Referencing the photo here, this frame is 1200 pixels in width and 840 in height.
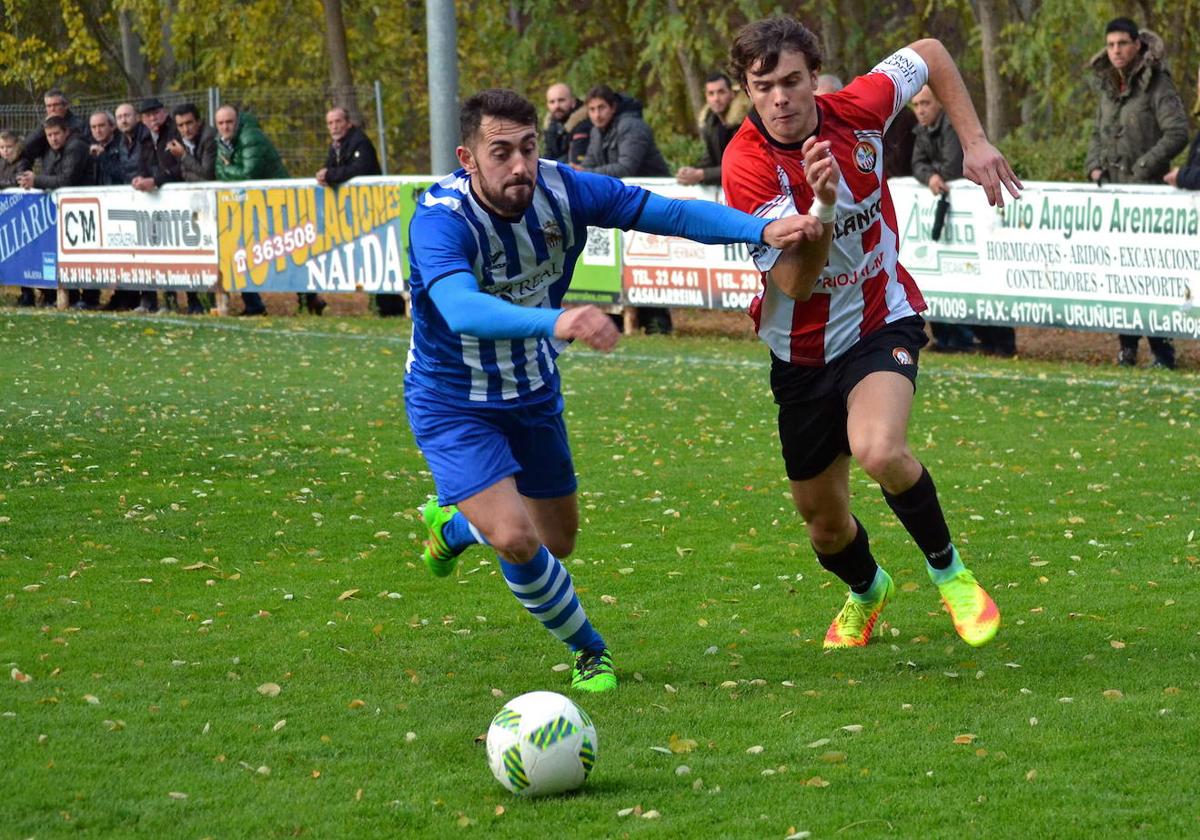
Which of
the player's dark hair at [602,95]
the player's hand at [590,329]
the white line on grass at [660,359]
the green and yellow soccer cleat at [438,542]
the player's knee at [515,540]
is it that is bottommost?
the white line on grass at [660,359]

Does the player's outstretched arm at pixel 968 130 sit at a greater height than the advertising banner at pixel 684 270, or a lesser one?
greater

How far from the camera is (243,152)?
70.3 ft

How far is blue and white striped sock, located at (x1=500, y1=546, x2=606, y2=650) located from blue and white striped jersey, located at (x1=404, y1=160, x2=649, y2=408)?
1.89 ft

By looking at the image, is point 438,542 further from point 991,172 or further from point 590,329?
point 991,172

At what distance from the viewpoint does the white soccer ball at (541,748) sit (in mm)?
4828

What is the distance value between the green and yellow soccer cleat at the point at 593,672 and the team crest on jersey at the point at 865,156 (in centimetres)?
196

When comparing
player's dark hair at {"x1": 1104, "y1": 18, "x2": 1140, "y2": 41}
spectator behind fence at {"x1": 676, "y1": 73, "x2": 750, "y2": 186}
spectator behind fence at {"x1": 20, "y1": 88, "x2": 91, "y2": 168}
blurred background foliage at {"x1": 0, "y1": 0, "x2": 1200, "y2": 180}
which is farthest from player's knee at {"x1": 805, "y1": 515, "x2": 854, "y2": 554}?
spectator behind fence at {"x1": 20, "y1": 88, "x2": 91, "y2": 168}

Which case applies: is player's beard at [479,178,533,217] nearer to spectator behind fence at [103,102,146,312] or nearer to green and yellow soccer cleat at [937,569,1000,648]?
green and yellow soccer cleat at [937,569,1000,648]

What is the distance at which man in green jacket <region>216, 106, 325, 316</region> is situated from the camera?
70.1ft

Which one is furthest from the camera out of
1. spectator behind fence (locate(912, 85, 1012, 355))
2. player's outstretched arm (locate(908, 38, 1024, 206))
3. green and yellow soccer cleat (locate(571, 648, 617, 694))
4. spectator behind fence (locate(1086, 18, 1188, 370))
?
spectator behind fence (locate(912, 85, 1012, 355))

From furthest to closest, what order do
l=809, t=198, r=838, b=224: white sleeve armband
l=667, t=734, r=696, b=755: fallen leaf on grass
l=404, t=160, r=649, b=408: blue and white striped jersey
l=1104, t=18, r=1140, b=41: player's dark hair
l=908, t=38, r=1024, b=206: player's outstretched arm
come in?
l=1104, t=18, r=1140, b=41: player's dark hair → l=908, t=38, r=1024, b=206: player's outstretched arm → l=404, t=160, r=649, b=408: blue and white striped jersey → l=809, t=198, r=838, b=224: white sleeve armband → l=667, t=734, r=696, b=755: fallen leaf on grass

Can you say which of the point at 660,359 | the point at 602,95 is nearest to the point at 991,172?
the point at 660,359

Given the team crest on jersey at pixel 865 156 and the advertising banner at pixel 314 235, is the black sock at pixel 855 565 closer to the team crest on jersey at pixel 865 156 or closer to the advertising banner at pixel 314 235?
the team crest on jersey at pixel 865 156

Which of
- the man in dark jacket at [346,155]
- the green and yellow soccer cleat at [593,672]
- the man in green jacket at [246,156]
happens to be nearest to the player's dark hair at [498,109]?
the green and yellow soccer cleat at [593,672]
